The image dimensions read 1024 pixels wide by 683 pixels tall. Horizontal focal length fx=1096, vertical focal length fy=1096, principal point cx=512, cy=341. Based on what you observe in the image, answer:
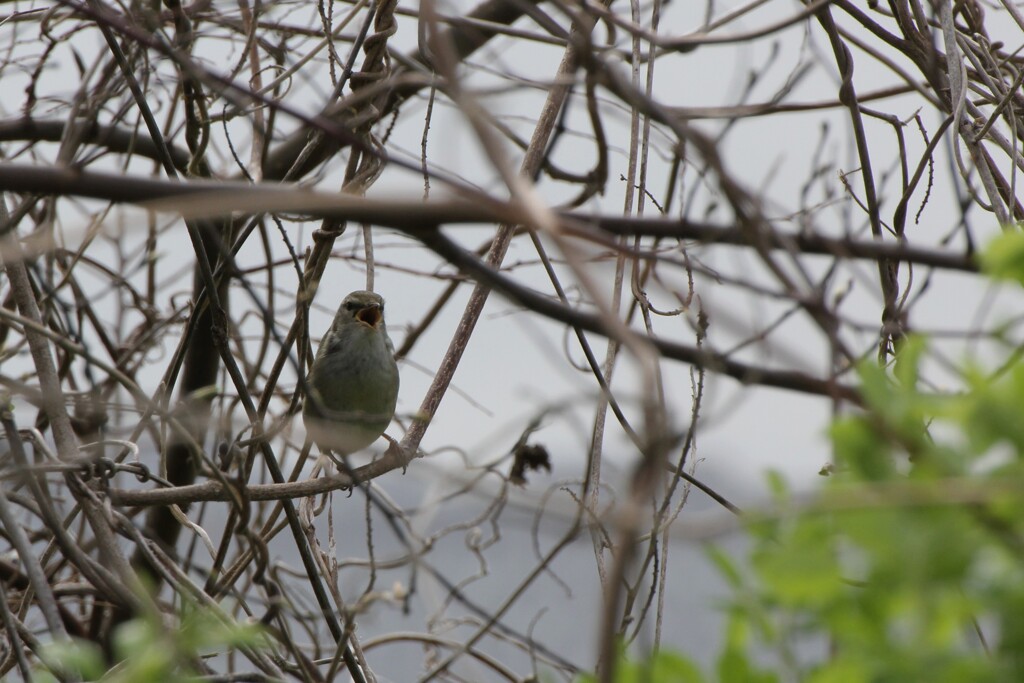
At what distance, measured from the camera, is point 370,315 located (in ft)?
14.9

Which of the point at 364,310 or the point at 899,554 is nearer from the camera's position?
the point at 899,554

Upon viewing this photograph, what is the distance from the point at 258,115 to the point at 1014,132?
218 cm

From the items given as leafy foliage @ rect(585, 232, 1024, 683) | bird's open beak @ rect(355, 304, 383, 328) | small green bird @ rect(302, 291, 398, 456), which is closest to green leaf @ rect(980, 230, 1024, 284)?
leafy foliage @ rect(585, 232, 1024, 683)

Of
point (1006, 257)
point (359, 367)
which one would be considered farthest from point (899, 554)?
point (359, 367)

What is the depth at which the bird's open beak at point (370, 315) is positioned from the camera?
4508 mm

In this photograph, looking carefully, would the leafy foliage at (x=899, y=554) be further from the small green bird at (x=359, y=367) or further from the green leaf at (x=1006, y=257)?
Result: the small green bird at (x=359, y=367)

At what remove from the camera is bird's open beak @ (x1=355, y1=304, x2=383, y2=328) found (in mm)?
4508

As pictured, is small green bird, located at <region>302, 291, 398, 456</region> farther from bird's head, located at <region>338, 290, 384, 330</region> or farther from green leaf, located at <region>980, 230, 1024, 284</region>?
green leaf, located at <region>980, 230, 1024, 284</region>

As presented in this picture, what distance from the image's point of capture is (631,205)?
253 centimetres

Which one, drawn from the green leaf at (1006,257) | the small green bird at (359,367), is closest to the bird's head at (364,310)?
the small green bird at (359,367)

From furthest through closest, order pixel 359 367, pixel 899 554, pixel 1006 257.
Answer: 1. pixel 359 367
2. pixel 1006 257
3. pixel 899 554

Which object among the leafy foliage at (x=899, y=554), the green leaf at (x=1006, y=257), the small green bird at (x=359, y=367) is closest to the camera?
the leafy foliage at (x=899, y=554)

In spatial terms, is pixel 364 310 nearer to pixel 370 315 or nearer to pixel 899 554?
pixel 370 315

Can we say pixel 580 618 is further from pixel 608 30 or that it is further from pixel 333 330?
pixel 608 30
